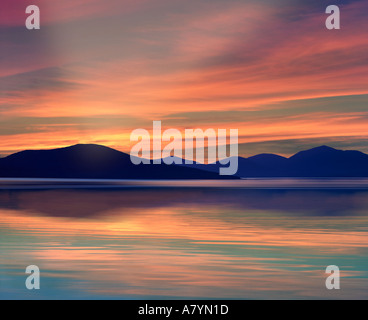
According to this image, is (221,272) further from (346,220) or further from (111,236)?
(346,220)

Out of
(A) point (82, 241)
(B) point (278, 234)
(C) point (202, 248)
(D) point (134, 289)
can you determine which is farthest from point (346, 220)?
(D) point (134, 289)

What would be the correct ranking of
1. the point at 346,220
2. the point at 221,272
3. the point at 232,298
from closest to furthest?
the point at 232,298 → the point at 221,272 → the point at 346,220

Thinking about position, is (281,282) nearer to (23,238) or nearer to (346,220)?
(23,238)

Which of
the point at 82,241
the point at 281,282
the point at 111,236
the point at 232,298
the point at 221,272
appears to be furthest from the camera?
the point at 111,236

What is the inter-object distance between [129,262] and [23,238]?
261 inches

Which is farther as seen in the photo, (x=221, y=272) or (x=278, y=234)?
(x=278, y=234)

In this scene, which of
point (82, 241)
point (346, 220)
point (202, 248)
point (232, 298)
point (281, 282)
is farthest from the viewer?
point (346, 220)

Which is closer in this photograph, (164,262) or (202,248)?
(164,262)
